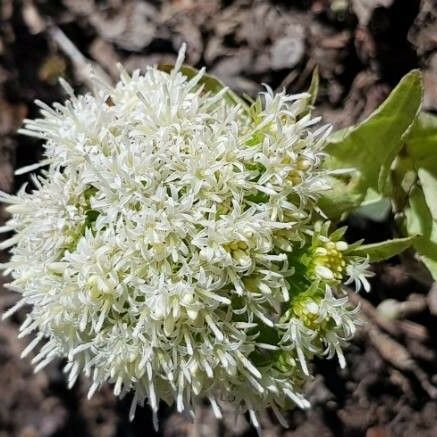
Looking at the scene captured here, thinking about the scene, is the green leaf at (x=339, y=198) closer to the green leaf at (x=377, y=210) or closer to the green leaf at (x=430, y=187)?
the green leaf at (x=430, y=187)

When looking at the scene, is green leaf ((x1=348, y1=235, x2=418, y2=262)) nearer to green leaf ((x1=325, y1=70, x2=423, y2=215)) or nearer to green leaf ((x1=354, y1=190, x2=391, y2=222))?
green leaf ((x1=325, y1=70, x2=423, y2=215))

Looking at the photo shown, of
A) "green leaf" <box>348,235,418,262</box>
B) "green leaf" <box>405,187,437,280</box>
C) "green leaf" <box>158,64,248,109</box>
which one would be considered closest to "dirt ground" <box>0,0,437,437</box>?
"green leaf" <box>405,187,437,280</box>

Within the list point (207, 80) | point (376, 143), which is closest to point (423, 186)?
point (376, 143)

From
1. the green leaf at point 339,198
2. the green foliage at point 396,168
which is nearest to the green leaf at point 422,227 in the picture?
the green foliage at point 396,168

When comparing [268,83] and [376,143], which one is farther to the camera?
[268,83]

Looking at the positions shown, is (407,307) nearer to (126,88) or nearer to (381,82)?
(381,82)

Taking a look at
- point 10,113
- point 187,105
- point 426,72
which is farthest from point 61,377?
point 426,72

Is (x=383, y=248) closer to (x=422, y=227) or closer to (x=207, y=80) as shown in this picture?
(x=422, y=227)
